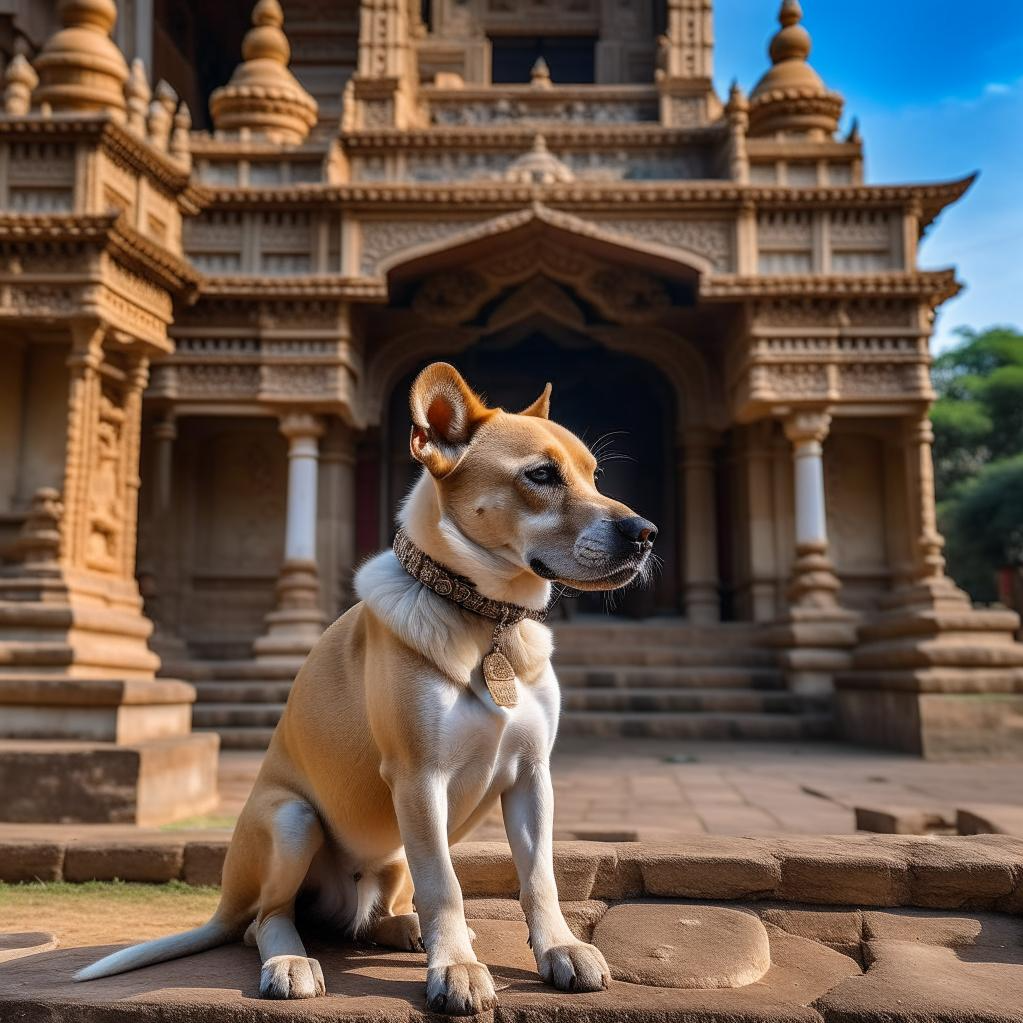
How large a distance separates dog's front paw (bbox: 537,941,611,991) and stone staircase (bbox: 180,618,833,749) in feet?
25.4

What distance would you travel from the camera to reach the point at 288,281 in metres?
11.7

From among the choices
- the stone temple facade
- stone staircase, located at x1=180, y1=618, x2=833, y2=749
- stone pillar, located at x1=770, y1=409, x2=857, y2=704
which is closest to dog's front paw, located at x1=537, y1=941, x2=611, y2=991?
the stone temple facade

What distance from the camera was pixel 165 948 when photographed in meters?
2.22

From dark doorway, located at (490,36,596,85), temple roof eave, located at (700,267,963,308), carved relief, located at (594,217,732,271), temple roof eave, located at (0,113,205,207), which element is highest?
dark doorway, located at (490,36,596,85)

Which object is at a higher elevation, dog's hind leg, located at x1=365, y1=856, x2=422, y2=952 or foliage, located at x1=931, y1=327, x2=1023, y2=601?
foliage, located at x1=931, y1=327, x2=1023, y2=601

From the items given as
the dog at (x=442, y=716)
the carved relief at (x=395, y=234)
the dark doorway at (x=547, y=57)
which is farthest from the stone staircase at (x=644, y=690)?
the dark doorway at (x=547, y=57)

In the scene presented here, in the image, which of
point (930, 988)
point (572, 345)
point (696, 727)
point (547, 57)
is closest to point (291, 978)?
point (930, 988)

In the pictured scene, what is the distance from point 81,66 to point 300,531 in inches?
209

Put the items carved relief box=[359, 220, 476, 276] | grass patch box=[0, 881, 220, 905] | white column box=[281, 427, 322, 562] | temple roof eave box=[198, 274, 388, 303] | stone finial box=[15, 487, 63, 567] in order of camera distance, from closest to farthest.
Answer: grass patch box=[0, 881, 220, 905], stone finial box=[15, 487, 63, 567], temple roof eave box=[198, 274, 388, 303], white column box=[281, 427, 322, 562], carved relief box=[359, 220, 476, 276]

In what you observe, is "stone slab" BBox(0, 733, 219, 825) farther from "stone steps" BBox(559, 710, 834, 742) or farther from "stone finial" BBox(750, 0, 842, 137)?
"stone finial" BBox(750, 0, 842, 137)

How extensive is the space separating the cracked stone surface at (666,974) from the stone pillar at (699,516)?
10809 mm

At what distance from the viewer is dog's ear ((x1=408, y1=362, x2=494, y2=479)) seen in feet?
6.79

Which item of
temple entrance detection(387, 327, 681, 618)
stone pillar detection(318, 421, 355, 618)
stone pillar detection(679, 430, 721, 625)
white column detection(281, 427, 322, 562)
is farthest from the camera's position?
temple entrance detection(387, 327, 681, 618)

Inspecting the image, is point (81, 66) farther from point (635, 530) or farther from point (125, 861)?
point (635, 530)
